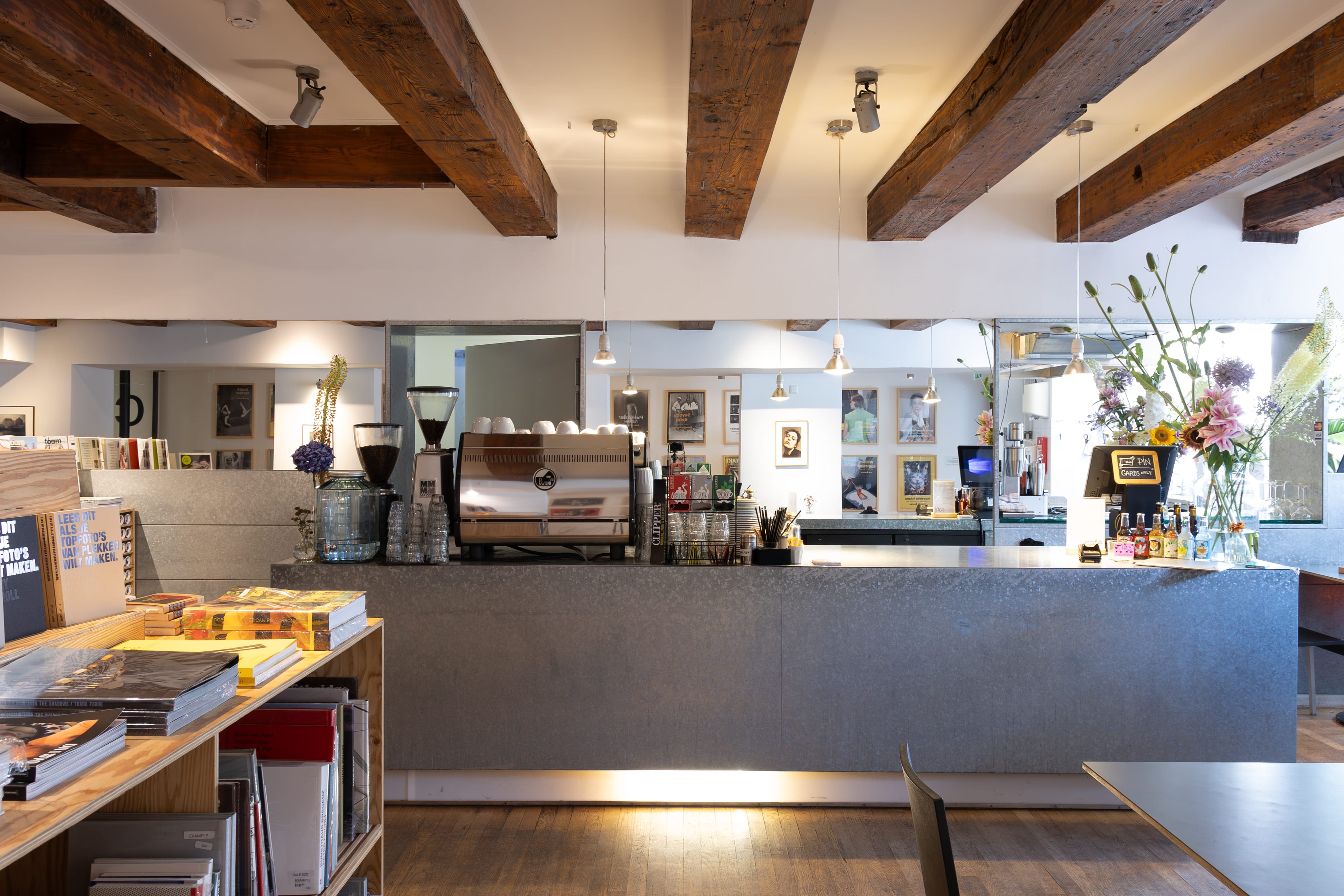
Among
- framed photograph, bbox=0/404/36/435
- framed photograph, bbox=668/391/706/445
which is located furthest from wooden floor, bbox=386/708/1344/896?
framed photograph, bbox=668/391/706/445

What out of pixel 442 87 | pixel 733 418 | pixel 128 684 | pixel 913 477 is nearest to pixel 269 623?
pixel 128 684

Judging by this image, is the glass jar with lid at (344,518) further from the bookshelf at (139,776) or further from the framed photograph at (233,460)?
the framed photograph at (233,460)

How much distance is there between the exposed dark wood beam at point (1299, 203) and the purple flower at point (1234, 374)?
2.47 ft

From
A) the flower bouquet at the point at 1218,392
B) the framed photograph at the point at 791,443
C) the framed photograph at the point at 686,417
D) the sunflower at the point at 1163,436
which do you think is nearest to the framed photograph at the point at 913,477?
the framed photograph at the point at 791,443

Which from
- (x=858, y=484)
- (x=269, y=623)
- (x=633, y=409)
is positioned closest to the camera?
(x=269, y=623)

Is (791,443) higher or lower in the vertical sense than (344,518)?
higher

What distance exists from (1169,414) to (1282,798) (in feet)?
12.7

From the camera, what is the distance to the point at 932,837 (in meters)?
1.32

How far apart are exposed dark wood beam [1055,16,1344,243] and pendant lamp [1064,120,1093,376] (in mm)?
42

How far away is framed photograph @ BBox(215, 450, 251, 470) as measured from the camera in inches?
188

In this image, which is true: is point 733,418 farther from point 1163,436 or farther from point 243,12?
point 243,12

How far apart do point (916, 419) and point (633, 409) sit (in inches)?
95.5

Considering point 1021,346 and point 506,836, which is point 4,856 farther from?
point 1021,346

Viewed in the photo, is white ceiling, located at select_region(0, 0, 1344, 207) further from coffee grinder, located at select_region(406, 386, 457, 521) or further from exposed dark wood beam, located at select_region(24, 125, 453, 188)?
coffee grinder, located at select_region(406, 386, 457, 521)
